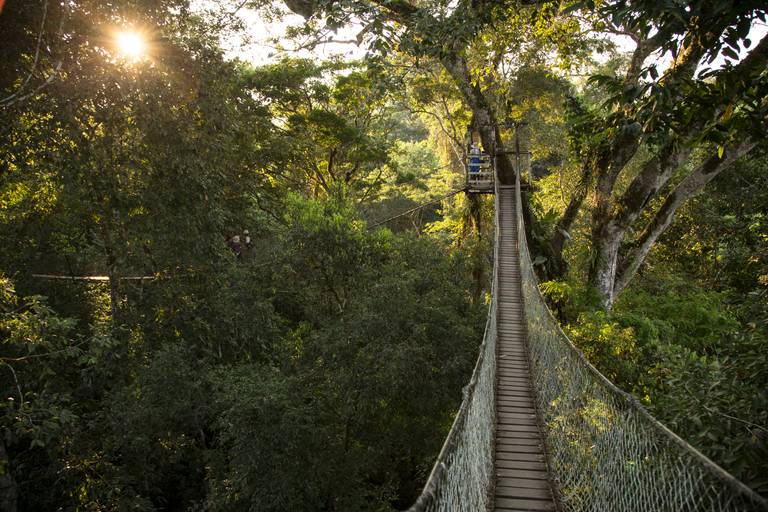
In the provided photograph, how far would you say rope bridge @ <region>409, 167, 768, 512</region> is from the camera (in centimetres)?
169

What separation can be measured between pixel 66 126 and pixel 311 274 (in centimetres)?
315

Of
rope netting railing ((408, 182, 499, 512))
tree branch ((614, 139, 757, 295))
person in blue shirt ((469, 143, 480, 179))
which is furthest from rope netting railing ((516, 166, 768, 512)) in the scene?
person in blue shirt ((469, 143, 480, 179))

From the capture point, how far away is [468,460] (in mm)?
2201

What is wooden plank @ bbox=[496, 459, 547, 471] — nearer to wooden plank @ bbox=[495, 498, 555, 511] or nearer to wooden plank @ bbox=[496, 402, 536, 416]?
wooden plank @ bbox=[495, 498, 555, 511]

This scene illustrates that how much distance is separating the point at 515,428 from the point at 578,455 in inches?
18.5

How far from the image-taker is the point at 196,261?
520 cm

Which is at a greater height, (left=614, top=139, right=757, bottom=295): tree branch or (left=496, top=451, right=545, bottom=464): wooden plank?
(left=614, top=139, right=757, bottom=295): tree branch

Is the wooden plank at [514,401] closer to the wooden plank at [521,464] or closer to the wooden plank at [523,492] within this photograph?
the wooden plank at [521,464]

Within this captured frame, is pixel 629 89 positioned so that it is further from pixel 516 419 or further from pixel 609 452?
pixel 516 419

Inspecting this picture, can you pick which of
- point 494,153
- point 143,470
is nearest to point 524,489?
point 143,470

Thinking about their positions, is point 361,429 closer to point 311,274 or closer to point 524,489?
point 311,274

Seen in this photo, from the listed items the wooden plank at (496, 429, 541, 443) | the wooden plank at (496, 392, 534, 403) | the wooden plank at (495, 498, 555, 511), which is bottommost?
the wooden plank at (495, 498, 555, 511)

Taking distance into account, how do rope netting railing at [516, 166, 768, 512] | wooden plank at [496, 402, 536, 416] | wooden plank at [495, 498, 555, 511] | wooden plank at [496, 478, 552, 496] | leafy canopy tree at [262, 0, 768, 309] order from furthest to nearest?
wooden plank at [496, 402, 536, 416] → wooden plank at [496, 478, 552, 496] → wooden plank at [495, 498, 555, 511] → leafy canopy tree at [262, 0, 768, 309] → rope netting railing at [516, 166, 768, 512]

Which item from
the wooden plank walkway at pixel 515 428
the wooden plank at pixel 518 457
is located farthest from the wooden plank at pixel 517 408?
the wooden plank at pixel 518 457
